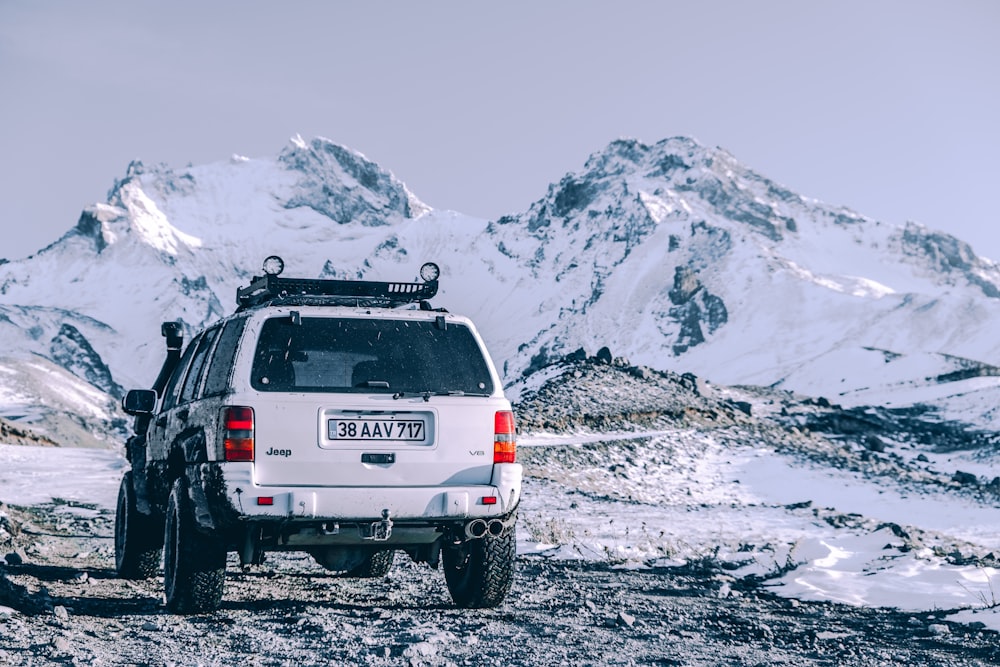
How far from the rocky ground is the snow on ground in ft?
1.77

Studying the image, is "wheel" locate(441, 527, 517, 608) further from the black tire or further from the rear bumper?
the black tire

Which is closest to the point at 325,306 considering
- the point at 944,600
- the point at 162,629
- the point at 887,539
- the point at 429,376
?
the point at 429,376

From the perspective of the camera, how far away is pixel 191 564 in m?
7.26

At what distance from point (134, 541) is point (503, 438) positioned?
394 cm

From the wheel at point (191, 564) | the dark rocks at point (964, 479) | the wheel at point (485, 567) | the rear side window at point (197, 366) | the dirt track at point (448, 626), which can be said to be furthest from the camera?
the dark rocks at point (964, 479)

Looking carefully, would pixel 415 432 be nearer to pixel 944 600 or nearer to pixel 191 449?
pixel 191 449

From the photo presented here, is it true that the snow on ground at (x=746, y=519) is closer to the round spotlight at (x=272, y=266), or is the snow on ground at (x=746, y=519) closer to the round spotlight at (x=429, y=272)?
the round spotlight at (x=429, y=272)

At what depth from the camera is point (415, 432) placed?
708cm

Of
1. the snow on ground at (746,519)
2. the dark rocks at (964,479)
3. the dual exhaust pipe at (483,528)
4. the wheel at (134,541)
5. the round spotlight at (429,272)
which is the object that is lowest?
the dark rocks at (964,479)

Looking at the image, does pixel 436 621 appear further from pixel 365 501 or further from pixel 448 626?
pixel 365 501

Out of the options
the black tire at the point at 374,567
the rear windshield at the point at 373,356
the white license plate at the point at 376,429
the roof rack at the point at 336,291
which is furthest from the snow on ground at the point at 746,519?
the roof rack at the point at 336,291

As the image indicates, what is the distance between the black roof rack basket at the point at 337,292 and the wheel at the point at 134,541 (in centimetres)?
236

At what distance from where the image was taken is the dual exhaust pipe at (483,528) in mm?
7141

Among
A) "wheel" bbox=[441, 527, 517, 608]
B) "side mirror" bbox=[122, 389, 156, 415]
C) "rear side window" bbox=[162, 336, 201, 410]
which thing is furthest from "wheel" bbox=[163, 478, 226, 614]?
"side mirror" bbox=[122, 389, 156, 415]
